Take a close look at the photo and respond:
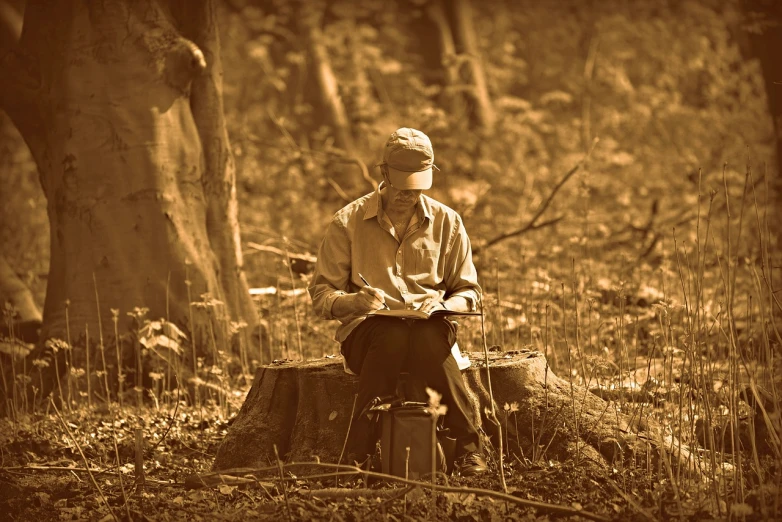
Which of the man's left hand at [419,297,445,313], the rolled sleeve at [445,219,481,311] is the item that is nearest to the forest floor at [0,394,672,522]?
the man's left hand at [419,297,445,313]

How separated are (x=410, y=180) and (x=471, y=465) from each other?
1.24m

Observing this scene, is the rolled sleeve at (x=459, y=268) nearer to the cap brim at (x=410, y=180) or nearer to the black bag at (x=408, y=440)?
the cap brim at (x=410, y=180)

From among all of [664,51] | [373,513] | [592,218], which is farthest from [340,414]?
[664,51]

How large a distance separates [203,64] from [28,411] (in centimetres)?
257

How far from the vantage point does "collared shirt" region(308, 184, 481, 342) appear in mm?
4270

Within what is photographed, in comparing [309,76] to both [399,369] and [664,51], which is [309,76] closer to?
[664,51]

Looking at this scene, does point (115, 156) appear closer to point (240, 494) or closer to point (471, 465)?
point (240, 494)

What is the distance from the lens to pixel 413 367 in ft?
13.3

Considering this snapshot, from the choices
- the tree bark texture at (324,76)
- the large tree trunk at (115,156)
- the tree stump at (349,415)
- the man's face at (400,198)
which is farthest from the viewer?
the tree bark texture at (324,76)

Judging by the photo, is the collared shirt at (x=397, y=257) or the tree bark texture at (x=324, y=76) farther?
the tree bark texture at (x=324, y=76)

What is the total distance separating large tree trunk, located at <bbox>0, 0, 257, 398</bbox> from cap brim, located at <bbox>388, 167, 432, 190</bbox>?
243 cm

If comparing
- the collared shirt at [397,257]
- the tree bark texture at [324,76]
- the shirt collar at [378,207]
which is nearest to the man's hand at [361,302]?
the collared shirt at [397,257]

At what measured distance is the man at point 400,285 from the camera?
4.01m

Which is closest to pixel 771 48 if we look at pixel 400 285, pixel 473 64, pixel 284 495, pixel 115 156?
pixel 400 285
